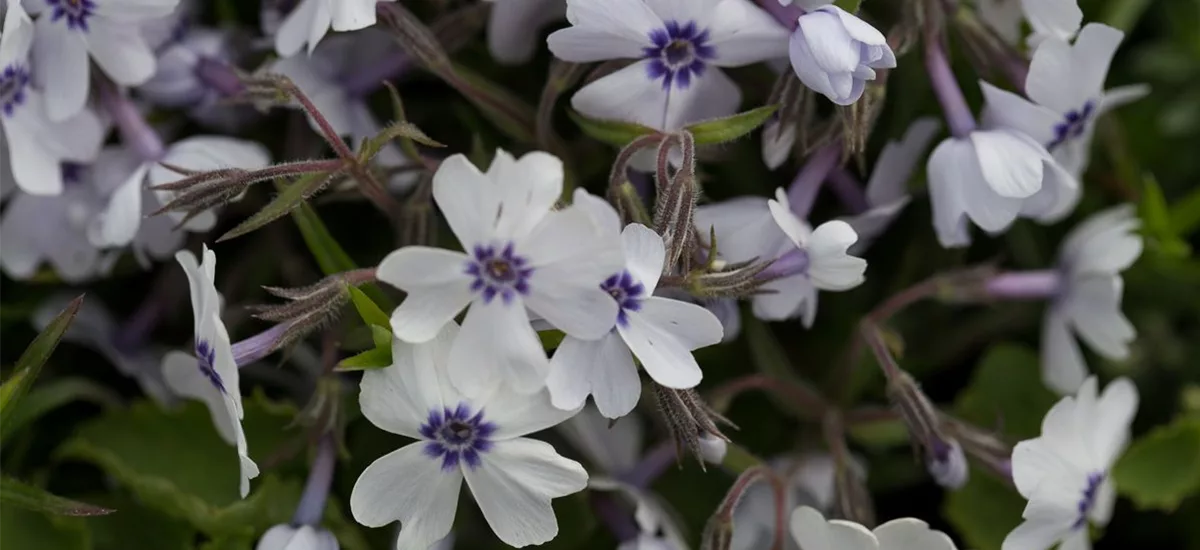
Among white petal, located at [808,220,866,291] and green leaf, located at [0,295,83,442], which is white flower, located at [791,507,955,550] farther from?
green leaf, located at [0,295,83,442]

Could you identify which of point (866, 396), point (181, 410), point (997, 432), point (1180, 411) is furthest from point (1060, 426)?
point (181, 410)

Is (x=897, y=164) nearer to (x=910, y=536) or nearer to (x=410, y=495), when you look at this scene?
(x=910, y=536)

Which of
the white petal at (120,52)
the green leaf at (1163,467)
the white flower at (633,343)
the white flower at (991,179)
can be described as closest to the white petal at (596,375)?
the white flower at (633,343)

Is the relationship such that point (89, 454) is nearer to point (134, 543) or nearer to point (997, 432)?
point (134, 543)

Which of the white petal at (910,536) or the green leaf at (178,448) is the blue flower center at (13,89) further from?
the white petal at (910,536)

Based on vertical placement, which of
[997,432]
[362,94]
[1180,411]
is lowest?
[1180,411]

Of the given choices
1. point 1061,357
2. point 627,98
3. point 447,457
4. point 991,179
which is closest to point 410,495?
point 447,457
